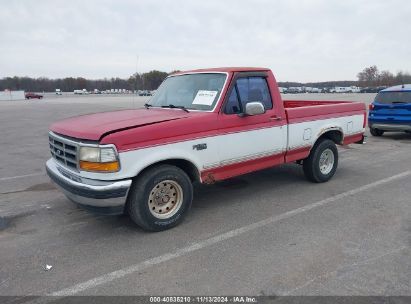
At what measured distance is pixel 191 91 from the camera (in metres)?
5.48

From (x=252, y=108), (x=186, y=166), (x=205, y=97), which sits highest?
(x=205, y=97)

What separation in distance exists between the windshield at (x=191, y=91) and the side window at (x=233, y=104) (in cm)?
18

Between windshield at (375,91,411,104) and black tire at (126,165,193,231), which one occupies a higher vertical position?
windshield at (375,91,411,104)

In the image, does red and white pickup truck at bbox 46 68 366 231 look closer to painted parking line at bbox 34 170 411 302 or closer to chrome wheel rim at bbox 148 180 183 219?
chrome wheel rim at bbox 148 180 183 219

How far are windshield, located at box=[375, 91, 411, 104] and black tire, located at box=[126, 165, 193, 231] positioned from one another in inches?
373

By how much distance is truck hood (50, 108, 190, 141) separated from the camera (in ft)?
13.5

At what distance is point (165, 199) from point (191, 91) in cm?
176

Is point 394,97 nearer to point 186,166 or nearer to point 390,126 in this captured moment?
point 390,126

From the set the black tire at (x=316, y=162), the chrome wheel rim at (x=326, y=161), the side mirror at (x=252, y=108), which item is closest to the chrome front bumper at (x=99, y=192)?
the side mirror at (x=252, y=108)

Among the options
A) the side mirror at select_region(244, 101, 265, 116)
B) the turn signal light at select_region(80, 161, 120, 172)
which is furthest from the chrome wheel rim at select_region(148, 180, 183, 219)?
the side mirror at select_region(244, 101, 265, 116)

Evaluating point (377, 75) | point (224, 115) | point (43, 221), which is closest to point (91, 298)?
point (43, 221)

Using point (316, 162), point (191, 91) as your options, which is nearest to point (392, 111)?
point (316, 162)

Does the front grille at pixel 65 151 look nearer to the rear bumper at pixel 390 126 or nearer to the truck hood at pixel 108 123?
the truck hood at pixel 108 123

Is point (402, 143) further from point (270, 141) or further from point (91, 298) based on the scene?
point (91, 298)
